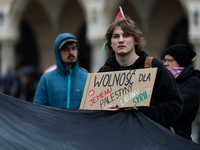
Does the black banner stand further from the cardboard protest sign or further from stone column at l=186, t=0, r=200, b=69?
stone column at l=186, t=0, r=200, b=69

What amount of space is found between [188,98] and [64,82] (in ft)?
4.25

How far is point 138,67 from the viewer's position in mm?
2686

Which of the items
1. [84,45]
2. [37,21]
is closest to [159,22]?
[84,45]

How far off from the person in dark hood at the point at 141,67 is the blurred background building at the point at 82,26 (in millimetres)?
8557

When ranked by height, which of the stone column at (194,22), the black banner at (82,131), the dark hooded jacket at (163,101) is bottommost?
the black banner at (82,131)

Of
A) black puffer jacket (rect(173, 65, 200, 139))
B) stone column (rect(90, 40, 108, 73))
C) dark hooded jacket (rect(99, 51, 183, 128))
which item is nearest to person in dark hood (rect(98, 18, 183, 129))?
dark hooded jacket (rect(99, 51, 183, 128))

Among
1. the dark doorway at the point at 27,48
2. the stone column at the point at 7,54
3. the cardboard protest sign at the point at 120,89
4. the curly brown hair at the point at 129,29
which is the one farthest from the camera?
the dark doorway at the point at 27,48

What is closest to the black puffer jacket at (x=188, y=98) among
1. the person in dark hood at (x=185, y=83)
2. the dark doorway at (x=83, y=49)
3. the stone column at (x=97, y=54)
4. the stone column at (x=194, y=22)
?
the person in dark hood at (x=185, y=83)

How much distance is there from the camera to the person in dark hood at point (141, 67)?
2.53 meters

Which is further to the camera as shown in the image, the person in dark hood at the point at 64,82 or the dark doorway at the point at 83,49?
the dark doorway at the point at 83,49

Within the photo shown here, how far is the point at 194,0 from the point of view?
1117cm

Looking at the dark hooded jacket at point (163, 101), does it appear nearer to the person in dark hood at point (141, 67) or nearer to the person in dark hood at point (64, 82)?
the person in dark hood at point (141, 67)

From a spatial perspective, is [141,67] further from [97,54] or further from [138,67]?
[97,54]

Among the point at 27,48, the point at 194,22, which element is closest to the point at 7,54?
the point at 27,48
